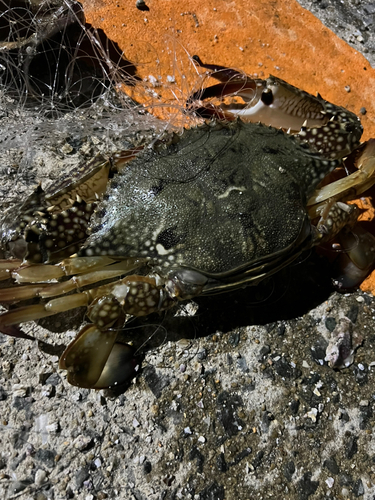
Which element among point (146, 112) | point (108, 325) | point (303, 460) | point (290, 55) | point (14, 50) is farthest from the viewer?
point (290, 55)

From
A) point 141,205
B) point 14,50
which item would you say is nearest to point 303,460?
point 141,205

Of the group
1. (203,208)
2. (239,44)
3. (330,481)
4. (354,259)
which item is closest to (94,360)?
(203,208)

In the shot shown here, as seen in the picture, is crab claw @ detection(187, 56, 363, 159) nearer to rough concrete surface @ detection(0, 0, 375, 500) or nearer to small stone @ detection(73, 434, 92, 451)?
rough concrete surface @ detection(0, 0, 375, 500)

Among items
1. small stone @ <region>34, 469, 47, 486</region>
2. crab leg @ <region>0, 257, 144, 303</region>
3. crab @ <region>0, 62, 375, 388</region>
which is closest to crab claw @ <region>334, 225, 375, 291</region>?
crab @ <region>0, 62, 375, 388</region>

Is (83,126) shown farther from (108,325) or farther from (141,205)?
(108,325)

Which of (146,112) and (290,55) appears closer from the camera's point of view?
(146,112)
